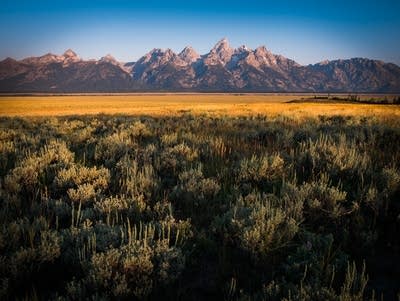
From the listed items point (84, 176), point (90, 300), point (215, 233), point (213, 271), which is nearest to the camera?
point (90, 300)

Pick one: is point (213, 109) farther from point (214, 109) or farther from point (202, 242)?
point (202, 242)

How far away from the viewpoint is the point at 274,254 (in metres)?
3.76

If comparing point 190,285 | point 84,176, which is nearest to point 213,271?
point 190,285

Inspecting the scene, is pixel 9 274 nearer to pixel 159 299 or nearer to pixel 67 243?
pixel 67 243

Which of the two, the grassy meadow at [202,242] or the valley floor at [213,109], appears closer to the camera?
the grassy meadow at [202,242]

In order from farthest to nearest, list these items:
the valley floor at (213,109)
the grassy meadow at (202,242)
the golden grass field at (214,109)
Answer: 1. the valley floor at (213,109)
2. the golden grass field at (214,109)
3. the grassy meadow at (202,242)

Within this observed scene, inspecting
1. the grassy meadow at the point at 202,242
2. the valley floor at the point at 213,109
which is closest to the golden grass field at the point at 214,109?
the valley floor at the point at 213,109

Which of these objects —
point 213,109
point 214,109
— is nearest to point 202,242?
point 214,109

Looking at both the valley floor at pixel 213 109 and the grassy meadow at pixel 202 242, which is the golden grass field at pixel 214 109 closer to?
the valley floor at pixel 213 109

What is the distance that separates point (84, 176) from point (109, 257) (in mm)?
3376

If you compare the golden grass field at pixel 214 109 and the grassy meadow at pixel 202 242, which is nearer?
the grassy meadow at pixel 202 242

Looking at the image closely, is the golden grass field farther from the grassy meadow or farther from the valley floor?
the grassy meadow

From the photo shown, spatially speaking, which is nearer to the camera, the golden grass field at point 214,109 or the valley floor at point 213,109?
the golden grass field at point 214,109

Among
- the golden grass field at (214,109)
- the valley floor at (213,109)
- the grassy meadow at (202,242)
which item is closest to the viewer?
the grassy meadow at (202,242)
